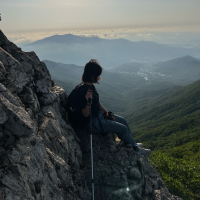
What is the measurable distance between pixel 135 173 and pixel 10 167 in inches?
288

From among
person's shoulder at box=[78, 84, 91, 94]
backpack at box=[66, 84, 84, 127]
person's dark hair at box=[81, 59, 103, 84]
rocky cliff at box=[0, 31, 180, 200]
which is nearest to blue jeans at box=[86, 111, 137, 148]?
backpack at box=[66, 84, 84, 127]

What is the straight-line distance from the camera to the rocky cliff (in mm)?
4871

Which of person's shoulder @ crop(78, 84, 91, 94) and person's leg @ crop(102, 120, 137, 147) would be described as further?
person's leg @ crop(102, 120, 137, 147)

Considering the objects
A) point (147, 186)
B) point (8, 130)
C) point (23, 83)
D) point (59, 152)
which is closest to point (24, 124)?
point (8, 130)

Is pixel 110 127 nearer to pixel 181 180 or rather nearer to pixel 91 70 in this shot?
pixel 91 70

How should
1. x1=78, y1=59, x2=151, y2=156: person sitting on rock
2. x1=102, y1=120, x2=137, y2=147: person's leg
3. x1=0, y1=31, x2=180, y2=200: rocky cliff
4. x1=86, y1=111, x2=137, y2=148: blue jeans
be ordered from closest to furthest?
x1=0, y1=31, x2=180, y2=200: rocky cliff → x1=78, y1=59, x2=151, y2=156: person sitting on rock → x1=86, y1=111, x2=137, y2=148: blue jeans → x1=102, y1=120, x2=137, y2=147: person's leg

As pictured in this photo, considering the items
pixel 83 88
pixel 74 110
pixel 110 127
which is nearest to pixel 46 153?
pixel 74 110

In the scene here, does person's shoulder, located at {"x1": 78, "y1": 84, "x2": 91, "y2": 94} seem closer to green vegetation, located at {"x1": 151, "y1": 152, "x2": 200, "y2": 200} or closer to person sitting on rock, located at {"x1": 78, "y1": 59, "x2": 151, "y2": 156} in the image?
person sitting on rock, located at {"x1": 78, "y1": 59, "x2": 151, "y2": 156}

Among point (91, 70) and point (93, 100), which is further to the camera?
point (93, 100)

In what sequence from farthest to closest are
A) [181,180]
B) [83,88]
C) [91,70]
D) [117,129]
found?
[181,180] → [117,129] → [91,70] → [83,88]

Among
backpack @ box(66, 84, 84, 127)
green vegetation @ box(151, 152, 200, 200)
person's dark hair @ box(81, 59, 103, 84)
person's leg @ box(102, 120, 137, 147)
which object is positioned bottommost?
green vegetation @ box(151, 152, 200, 200)

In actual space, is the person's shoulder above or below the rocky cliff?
above

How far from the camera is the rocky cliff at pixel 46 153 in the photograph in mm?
4871

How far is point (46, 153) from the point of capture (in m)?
6.18
